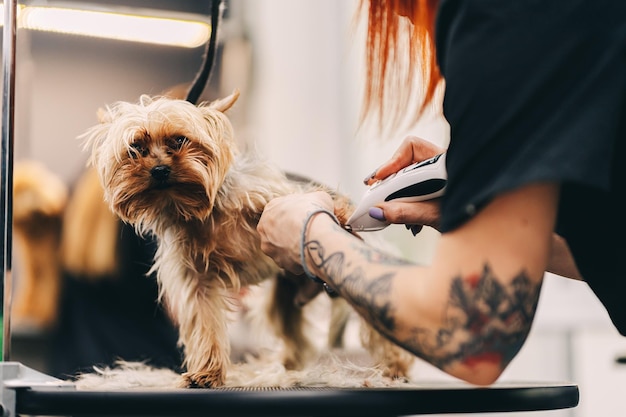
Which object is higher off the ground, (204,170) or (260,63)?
(260,63)

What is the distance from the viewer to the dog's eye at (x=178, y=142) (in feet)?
3.26

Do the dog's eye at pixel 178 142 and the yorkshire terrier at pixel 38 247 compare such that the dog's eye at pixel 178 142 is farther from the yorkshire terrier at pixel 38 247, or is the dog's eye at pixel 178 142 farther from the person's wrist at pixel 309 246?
the yorkshire terrier at pixel 38 247

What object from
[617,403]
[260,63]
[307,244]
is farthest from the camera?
[617,403]

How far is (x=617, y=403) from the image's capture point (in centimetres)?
233

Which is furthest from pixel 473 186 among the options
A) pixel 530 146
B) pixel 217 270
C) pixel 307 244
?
pixel 217 270

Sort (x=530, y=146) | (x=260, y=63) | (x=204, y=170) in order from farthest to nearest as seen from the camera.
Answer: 1. (x=260, y=63)
2. (x=204, y=170)
3. (x=530, y=146)

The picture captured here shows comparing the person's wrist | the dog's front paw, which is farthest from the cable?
the dog's front paw

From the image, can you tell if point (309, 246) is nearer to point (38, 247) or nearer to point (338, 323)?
point (338, 323)

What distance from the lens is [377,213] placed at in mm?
981

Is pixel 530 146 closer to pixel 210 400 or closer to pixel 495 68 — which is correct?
pixel 495 68

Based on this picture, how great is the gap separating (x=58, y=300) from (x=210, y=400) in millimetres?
697

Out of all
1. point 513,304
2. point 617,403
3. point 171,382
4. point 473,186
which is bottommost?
point 617,403

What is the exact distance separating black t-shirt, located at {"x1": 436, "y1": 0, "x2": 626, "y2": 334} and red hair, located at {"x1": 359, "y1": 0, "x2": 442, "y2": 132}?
0.33 m

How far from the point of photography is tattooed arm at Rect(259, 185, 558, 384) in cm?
71
